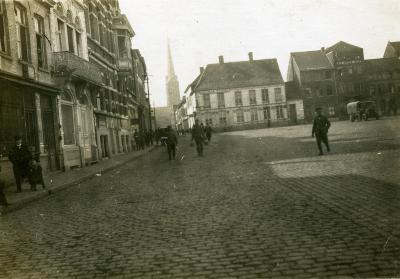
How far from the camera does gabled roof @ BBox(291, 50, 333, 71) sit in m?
68.9

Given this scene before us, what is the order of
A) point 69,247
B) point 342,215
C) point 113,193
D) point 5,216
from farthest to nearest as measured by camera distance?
point 113,193
point 5,216
point 342,215
point 69,247

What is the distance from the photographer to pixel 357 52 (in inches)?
2729

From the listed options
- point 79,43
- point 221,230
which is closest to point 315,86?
point 79,43

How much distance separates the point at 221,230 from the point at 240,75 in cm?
6476

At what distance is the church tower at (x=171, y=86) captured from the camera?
140 m

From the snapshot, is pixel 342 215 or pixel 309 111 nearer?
pixel 342 215

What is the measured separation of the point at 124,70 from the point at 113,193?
24009 millimetres

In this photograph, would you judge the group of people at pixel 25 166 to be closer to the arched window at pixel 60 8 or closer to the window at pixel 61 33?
the window at pixel 61 33

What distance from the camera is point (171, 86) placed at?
5625 inches

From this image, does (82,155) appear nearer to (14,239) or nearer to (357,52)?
(14,239)

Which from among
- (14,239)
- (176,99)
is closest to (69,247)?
(14,239)

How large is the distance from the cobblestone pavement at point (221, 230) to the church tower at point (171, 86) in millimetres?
130705

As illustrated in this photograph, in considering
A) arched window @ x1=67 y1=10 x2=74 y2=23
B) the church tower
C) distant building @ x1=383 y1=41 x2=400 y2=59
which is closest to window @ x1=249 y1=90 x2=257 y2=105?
distant building @ x1=383 y1=41 x2=400 y2=59

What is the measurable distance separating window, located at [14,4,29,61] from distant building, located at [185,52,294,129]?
50.1m
